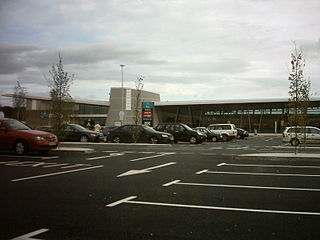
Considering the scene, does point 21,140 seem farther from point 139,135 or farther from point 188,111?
point 188,111

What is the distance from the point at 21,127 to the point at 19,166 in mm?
4455

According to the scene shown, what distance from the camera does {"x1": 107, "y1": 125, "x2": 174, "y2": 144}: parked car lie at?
24453 mm

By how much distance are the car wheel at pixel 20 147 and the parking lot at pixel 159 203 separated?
3840 millimetres

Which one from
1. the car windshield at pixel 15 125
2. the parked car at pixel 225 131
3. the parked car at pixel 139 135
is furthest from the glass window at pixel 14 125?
the parked car at pixel 225 131

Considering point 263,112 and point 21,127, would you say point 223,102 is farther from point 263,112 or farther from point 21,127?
point 21,127

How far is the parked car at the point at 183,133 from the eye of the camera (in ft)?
89.2

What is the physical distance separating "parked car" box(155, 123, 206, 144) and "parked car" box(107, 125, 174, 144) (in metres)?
2.72

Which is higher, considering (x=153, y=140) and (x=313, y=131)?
(x=313, y=131)

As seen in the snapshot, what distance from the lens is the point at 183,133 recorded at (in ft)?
91.0

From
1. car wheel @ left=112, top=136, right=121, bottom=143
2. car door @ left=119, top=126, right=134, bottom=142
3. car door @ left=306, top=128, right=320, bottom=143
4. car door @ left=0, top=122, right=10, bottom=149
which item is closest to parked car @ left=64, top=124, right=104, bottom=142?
car wheel @ left=112, top=136, right=121, bottom=143

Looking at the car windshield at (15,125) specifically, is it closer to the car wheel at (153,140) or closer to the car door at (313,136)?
the car wheel at (153,140)

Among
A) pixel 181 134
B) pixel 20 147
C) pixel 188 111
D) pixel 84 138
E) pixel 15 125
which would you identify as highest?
pixel 188 111

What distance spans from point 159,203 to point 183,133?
71.1ft

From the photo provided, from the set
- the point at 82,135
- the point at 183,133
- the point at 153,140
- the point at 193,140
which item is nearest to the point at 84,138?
the point at 82,135
